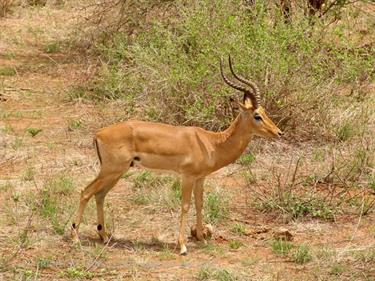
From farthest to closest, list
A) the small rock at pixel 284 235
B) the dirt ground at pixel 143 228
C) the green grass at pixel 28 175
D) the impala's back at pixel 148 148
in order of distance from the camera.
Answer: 1. the green grass at pixel 28 175
2. the small rock at pixel 284 235
3. the impala's back at pixel 148 148
4. the dirt ground at pixel 143 228

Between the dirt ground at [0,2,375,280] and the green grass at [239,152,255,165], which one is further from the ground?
the green grass at [239,152,255,165]

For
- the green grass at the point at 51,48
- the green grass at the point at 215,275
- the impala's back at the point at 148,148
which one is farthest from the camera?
the green grass at the point at 51,48

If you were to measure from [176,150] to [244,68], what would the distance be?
2.83 metres

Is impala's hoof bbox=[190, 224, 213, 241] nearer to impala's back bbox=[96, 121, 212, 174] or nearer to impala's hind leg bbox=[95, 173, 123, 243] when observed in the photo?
impala's back bbox=[96, 121, 212, 174]

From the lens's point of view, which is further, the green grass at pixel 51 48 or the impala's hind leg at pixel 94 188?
the green grass at pixel 51 48

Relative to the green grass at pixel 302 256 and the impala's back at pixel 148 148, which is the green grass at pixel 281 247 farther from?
the impala's back at pixel 148 148

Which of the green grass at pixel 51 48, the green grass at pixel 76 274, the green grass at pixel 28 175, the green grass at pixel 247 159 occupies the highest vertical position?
the green grass at pixel 51 48

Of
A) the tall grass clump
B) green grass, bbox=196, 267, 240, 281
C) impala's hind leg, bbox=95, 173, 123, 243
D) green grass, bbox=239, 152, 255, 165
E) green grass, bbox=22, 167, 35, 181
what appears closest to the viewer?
green grass, bbox=196, 267, 240, 281

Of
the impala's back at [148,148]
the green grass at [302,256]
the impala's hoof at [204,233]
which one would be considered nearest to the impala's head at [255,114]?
the impala's back at [148,148]

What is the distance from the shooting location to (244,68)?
911 centimetres

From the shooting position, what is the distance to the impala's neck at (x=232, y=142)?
267 inches

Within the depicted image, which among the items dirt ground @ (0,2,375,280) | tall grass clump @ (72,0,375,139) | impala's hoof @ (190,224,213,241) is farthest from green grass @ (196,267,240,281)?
tall grass clump @ (72,0,375,139)

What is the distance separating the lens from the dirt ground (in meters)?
6.05

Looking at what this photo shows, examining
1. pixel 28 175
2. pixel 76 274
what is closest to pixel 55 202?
pixel 28 175
